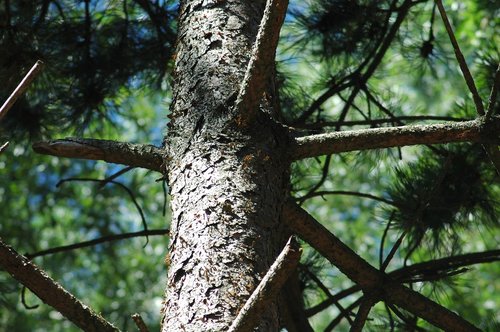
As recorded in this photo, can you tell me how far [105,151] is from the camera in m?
1.73

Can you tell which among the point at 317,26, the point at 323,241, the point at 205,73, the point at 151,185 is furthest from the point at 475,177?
the point at 151,185

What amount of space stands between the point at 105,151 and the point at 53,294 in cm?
37

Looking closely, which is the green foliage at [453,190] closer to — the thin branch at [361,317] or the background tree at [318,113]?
the background tree at [318,113]

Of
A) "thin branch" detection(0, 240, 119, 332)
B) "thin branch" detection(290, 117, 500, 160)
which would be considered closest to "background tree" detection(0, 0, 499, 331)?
"thin branch" detection(290, 117, 500, 160)

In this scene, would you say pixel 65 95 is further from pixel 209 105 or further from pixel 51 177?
pixel 51 177

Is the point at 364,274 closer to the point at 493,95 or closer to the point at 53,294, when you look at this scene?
the point at 493,95

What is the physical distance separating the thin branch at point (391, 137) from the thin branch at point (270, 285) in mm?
645

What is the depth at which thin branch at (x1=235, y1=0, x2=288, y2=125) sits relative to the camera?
60.4 inches

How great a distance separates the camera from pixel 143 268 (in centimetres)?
852

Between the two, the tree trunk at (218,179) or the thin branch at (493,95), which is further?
the thin branch at (493,95)

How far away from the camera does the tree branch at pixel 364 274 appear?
75.0 inches

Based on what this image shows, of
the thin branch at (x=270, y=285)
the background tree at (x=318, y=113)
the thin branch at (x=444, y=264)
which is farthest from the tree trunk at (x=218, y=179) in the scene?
the thin branch at (x=444, y=264)

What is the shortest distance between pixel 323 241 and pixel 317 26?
172cm

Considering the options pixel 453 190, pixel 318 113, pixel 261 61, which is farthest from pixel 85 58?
pixel 261 61
